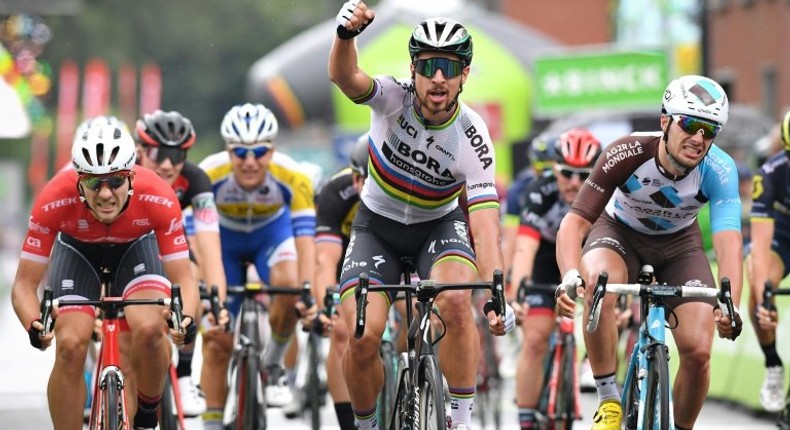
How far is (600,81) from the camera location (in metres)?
31.8

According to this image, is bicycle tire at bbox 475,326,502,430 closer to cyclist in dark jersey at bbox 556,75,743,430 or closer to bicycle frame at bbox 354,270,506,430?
cyclist in dark jersey at bbox 556,75,743,430

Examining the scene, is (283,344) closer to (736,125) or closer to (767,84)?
(736,125)

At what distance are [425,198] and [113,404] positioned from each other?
6.34 feet

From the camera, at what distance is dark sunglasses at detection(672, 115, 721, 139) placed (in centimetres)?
877

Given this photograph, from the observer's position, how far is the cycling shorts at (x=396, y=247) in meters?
9.14

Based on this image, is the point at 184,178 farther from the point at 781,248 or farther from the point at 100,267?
the point at 781,248

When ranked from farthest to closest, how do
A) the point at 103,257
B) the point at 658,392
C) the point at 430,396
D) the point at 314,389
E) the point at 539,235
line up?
the point at 314,389
the point at 539,235
the point at 103,257
the point at 430,396
the point at 658,392

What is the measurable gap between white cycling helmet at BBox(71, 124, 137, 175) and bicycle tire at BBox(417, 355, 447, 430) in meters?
1.83

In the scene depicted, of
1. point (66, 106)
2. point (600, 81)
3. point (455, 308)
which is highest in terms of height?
point (66, 106)

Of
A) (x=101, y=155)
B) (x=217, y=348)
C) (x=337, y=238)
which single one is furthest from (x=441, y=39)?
(x=217, y=348)

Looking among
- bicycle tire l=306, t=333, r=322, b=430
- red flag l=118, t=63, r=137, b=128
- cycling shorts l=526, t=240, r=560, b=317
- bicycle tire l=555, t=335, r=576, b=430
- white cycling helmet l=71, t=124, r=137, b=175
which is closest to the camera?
white cycling helmet l=71, t=124, r=137, b=175

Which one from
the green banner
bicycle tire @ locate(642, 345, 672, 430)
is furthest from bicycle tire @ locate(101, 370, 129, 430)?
the green banner

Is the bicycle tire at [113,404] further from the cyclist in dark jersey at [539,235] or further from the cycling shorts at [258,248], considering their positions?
the cycling shorts at [258,248]

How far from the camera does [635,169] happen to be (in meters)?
9.21
